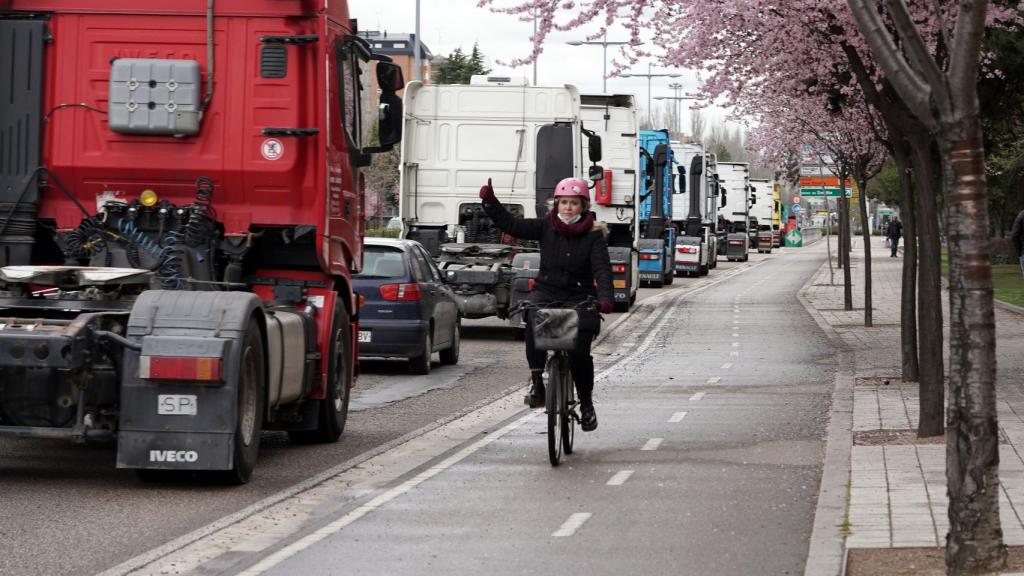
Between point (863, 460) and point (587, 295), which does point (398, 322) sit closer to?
point (587, 295)

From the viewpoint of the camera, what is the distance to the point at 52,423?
31.4ft

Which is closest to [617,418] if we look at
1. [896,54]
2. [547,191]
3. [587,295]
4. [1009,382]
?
[587,295]

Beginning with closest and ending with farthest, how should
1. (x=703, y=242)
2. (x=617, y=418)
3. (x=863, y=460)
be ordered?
(x=863, y=460) < (x=617, y=418) < (x=703, y=242)

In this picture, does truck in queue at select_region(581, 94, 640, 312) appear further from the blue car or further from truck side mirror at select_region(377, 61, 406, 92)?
truck side mirror at select_region(377, 61, 406, 92)

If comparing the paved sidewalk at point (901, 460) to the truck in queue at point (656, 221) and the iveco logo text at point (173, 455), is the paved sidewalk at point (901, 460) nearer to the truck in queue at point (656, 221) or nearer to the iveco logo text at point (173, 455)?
the iveco logo text at point (173, 455)

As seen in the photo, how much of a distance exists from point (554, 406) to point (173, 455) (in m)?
2.57

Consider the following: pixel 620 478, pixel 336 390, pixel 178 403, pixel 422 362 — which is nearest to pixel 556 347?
pixel 620 478

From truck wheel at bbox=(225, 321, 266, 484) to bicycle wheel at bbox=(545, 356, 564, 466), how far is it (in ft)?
6.01

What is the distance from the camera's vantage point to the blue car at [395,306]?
61.2 feet

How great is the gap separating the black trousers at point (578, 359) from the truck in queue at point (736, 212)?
6224 centimetres

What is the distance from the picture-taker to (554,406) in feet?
35.8

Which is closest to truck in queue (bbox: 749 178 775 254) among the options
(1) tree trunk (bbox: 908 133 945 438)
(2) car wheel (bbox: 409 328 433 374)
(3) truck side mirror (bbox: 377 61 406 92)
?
(2) car wheel (bbox: 409 328 433 374)

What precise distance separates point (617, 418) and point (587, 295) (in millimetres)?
3163

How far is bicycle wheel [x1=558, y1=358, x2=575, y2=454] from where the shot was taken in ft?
36.7
